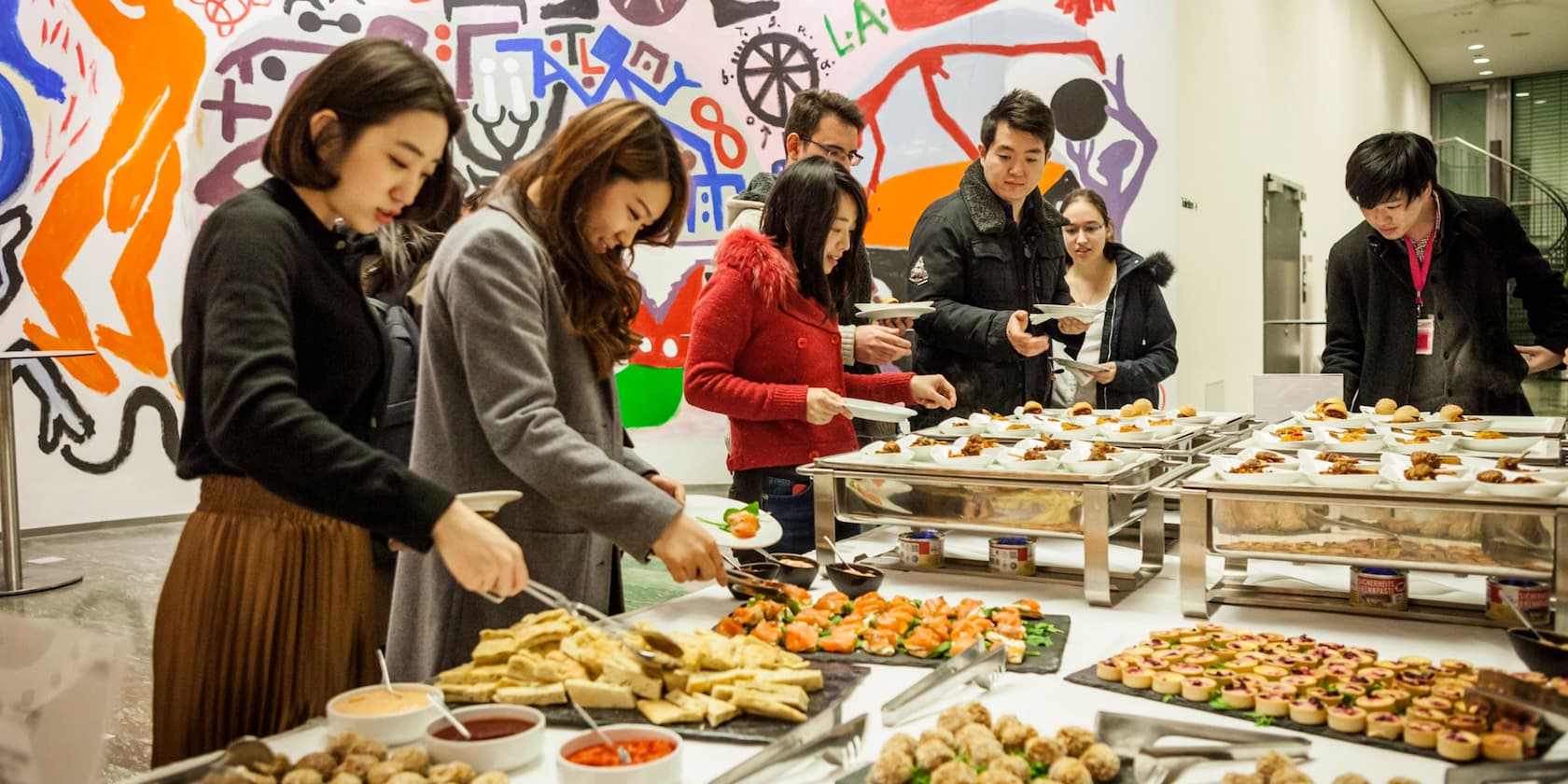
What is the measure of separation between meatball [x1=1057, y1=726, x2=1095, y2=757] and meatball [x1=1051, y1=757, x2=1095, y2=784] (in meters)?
0.04

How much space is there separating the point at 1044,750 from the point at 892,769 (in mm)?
171

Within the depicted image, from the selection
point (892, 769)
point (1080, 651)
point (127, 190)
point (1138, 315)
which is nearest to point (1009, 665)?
point (1080, 651)

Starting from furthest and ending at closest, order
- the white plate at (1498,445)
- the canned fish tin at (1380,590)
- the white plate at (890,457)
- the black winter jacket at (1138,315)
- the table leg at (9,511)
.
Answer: the table leg at (9,511), the black winter jacket at (1138,315), the white plate at (1498,445), the white plate at (890,457), the canned fish tin at (1380,590)

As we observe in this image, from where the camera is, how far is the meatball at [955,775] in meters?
1.13

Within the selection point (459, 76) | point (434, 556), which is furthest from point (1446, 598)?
point (459, 76)

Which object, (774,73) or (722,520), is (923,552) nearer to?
(722,520)

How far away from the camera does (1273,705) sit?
54.5 inches

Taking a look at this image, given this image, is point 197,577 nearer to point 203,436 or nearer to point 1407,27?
point 203,436

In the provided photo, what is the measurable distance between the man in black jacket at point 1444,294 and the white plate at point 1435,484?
4.91ft

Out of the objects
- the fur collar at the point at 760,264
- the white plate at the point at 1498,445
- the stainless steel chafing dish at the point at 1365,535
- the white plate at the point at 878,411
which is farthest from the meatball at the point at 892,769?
the white plate at the point at 1498,445

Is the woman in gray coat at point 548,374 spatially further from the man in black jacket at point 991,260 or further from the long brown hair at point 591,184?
the man in black jacket at point 991,260

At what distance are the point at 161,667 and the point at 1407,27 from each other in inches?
502

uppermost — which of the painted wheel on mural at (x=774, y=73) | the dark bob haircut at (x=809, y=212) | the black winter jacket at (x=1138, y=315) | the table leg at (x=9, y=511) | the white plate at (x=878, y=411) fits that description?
the painted wheel on mural at (x=774, y=73)

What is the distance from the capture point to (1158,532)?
7.35 feet
